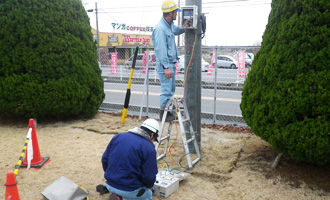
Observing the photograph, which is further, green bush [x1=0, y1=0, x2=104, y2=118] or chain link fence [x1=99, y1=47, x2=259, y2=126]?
chain link fence [x1=99, y1=47, x2=259, y2=126]

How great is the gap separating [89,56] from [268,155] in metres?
5.38

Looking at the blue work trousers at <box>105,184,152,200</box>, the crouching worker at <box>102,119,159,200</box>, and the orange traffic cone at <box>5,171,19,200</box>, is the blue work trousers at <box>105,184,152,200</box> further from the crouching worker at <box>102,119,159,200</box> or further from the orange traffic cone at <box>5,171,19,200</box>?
the orange traffic cone at <box>5,171,19,200</box>

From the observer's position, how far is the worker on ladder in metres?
4.91

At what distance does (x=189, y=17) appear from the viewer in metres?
4.90

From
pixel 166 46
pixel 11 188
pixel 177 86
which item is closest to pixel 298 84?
pixel 166 46

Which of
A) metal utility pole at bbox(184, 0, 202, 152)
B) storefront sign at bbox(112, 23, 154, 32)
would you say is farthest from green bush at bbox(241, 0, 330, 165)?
storefront sign at bbox(112, 23, 154, 32)

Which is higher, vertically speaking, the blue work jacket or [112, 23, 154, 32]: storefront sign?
[112, 23, 154, 32]: storefront sign

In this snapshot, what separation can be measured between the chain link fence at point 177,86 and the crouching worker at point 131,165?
14.4 feet

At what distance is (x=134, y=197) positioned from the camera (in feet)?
11.5

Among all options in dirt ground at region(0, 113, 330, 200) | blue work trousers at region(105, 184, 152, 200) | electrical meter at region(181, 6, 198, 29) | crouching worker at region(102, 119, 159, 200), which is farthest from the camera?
electrical meter at region(181, 6, 198, 29)

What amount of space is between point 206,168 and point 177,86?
906cm

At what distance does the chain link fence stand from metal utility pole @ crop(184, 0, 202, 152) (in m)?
2.31

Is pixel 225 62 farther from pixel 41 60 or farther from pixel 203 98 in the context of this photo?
pixel 41 60

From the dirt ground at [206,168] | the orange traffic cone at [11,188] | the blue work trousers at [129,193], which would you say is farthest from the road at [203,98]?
the orange traffic cone at [11,188]
